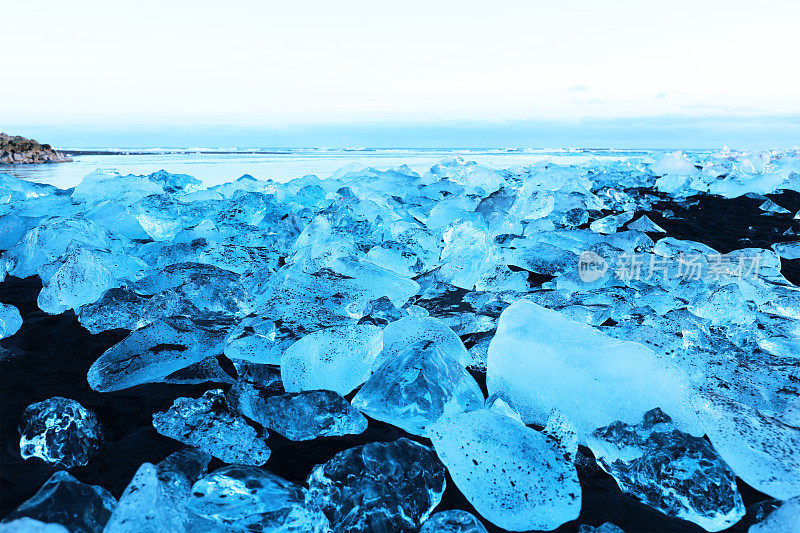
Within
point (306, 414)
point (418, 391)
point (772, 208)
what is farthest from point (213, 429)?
point (772, 208)

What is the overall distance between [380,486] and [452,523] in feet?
0.48

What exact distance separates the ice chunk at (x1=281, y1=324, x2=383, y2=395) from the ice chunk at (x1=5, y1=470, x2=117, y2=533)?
0.50 metres

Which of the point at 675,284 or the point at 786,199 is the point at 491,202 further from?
the point at 786,199

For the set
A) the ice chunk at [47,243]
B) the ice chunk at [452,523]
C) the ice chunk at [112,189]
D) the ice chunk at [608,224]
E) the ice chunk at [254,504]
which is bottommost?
the ice chunk at [452,523]

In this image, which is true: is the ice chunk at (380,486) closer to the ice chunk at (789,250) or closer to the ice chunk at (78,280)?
the ice chunk at (78,280)

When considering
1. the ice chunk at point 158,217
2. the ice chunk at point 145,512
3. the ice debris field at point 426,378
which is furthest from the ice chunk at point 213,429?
the ice chunk at point 158,217

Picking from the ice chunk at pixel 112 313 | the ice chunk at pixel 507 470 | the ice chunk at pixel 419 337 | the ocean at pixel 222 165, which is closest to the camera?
the ice chunk at pixel 507 470

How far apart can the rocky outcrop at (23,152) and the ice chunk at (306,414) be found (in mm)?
10668

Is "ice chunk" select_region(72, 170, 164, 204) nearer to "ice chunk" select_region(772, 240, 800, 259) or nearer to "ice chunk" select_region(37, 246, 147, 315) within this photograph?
"ice chunk" select_region(37, 246, 147, 315)

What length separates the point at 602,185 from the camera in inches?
213

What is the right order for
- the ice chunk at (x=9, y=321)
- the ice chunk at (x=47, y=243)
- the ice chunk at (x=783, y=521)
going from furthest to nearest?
the ice chunk at (x=47, y=243)
the ice chunk at (x=9, y=321)
the ice chunk at (x=783, y=521)

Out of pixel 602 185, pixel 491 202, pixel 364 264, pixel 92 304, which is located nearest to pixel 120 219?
pixel 92 304

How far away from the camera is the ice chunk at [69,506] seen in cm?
73

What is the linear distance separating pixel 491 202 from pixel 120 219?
8.39 ft
